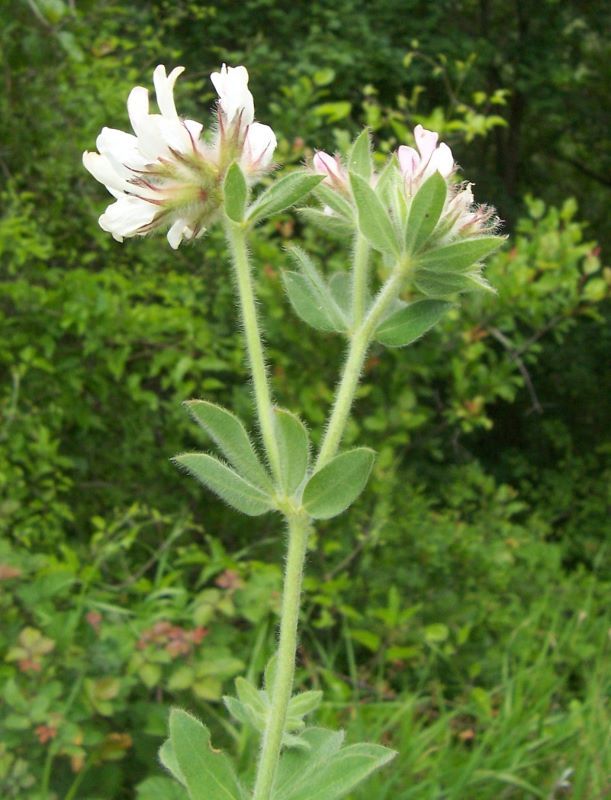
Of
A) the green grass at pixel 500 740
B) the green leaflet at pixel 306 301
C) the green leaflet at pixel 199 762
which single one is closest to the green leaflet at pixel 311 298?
the green leaflet at pixel 306 301

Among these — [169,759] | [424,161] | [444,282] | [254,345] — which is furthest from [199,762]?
[424,161]

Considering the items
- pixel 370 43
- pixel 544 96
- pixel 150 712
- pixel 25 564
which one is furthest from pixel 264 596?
pixel 544 96

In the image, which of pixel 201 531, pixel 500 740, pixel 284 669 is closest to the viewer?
pixel 284 669

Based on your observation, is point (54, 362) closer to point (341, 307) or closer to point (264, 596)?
point (264, 596)

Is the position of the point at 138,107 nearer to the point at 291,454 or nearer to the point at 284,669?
the point at 291,454

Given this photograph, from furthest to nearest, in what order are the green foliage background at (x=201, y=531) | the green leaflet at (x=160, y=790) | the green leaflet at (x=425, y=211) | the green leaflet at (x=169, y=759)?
the green foliage background at (x=201, y=531) → the green leaflet at (x=160, y=790) → the green leaflet at (x=169, y=759) → the green leaflet at (x=425, y=211)

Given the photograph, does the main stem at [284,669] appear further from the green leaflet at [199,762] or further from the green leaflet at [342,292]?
the green leaflet at [342,292]

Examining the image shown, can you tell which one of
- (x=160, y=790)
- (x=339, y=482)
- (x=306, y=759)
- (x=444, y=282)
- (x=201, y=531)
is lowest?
(x=201, y=531)
